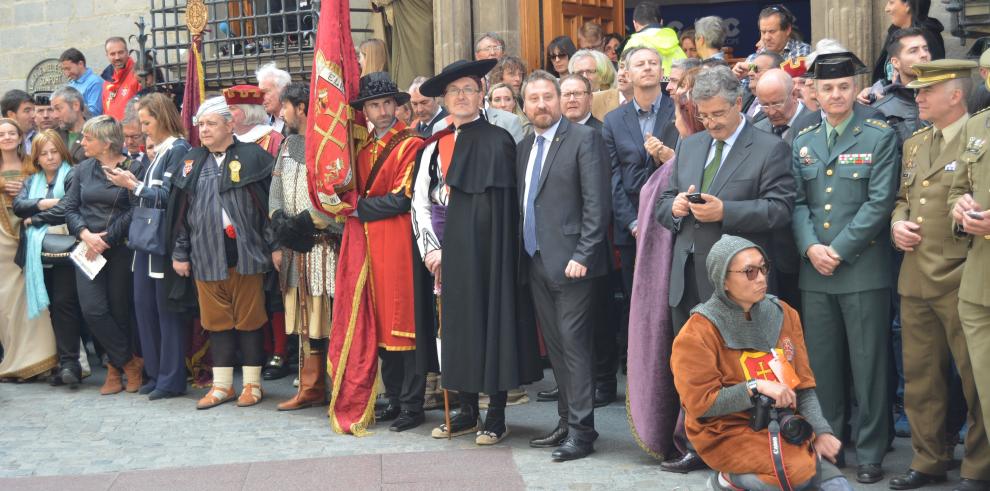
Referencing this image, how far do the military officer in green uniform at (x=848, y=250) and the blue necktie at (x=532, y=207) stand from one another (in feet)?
4.28

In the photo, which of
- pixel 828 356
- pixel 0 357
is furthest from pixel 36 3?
pixel 828 356

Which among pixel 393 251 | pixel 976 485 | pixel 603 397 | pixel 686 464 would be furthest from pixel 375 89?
pixel 976 485

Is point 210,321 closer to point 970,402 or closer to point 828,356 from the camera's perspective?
point 828,356

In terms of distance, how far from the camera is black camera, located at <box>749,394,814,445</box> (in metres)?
4.73

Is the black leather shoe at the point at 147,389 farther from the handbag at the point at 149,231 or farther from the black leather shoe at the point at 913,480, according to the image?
the black leather shoe at the point at 913,480

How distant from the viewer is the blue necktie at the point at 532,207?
654 centimetres

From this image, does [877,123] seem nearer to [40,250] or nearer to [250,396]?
[250,396]

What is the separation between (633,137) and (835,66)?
63.2 inches

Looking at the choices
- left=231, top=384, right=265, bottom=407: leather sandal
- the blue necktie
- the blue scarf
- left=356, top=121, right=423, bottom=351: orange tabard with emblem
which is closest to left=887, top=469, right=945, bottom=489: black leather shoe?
the blue necktie

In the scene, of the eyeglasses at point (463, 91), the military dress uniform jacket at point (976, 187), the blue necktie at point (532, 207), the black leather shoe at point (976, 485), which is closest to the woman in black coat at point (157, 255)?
the eyeglasses at point (463, 91)

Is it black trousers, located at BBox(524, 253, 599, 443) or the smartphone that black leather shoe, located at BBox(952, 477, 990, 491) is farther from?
black trousers, located at BBox(524, 253, 599, 443)

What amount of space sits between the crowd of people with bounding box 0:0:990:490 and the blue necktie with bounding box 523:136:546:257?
0.06 ft

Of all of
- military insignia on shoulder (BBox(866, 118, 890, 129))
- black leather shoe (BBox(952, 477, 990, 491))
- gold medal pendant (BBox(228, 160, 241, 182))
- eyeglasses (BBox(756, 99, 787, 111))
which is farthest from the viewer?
gold medal pendant (BBox(228, 160, 241, 182))

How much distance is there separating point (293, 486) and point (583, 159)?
2.17 meters
